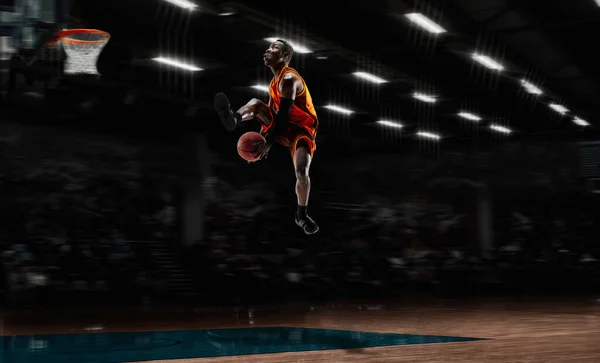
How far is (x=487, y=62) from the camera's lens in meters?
17.1

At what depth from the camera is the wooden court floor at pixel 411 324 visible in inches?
303

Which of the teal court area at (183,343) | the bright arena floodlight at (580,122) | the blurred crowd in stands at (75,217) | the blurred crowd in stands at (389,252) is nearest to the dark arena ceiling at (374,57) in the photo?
the bright arena floodlight at (580,122)

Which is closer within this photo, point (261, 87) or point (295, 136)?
point (295, 136)

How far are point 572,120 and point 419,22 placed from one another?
10.4m

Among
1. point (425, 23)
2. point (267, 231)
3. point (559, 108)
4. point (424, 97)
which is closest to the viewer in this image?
point (425, 23)

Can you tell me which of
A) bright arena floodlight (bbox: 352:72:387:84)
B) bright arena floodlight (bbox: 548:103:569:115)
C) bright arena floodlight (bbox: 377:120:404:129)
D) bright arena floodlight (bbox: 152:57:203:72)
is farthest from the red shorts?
bright arena floodlight (bbox: 377:120:404:129)

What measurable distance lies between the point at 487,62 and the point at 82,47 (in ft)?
36.4

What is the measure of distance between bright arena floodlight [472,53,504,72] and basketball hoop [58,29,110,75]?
1007cm

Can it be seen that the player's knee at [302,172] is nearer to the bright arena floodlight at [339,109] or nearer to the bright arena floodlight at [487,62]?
the bright arena floodlight at [487,62]

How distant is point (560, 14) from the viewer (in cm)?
1373

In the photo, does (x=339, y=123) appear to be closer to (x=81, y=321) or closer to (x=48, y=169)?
(x=48, y=169)

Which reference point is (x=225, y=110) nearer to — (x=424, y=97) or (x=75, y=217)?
(x=75, y=217)

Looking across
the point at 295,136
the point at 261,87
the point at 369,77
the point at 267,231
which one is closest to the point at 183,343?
the point at 295,136

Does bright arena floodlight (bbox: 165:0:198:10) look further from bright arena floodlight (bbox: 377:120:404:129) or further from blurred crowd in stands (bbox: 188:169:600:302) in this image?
bright arena floodlight (bbox: 377:120:404:129)
